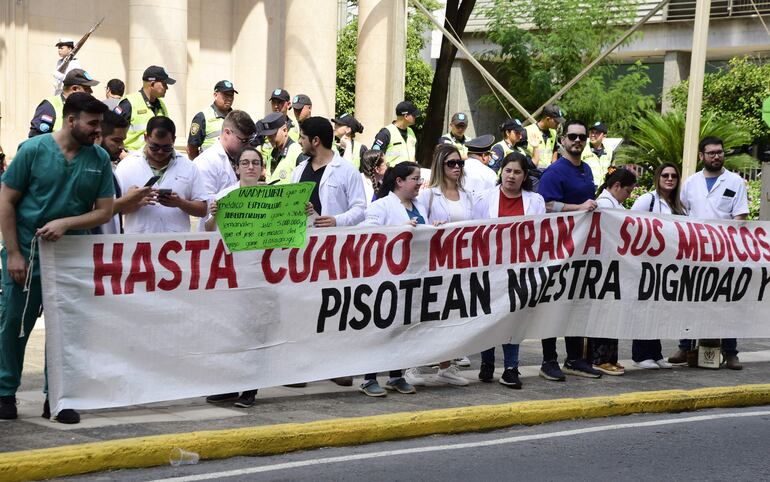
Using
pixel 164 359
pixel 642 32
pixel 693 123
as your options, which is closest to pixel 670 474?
pixel 164 359

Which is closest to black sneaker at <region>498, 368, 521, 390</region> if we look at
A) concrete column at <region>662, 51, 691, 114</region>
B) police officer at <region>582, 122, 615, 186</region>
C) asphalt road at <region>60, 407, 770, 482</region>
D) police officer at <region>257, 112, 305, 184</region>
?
asphalt road at <region>60, 407, 770, 482</region>

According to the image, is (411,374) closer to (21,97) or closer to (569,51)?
(21,97)

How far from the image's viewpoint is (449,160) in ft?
32.1

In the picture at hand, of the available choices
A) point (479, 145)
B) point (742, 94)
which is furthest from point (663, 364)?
point (742, 94)

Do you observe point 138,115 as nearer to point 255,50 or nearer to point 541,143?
point 541,143

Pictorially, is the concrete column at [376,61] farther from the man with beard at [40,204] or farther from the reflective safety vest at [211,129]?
the man with beard at [40,204]

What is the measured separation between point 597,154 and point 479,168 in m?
4.26

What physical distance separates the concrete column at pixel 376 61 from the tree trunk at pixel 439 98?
16.4 feet

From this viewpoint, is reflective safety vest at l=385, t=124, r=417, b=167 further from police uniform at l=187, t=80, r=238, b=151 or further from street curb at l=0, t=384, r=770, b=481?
street curb at l=0, t=384, r=770, b=481

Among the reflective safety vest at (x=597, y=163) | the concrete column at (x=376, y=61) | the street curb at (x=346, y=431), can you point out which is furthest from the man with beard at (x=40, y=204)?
the concrete column at (x=376, y=61)

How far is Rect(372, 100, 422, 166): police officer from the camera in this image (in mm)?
13938

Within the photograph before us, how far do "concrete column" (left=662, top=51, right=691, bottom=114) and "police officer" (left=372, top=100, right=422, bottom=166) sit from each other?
28.7 metres

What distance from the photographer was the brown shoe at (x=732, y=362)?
1159cm

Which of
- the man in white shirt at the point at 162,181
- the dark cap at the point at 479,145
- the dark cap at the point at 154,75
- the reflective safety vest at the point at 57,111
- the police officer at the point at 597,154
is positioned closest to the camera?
the man in white shirt at the point at 162,181
